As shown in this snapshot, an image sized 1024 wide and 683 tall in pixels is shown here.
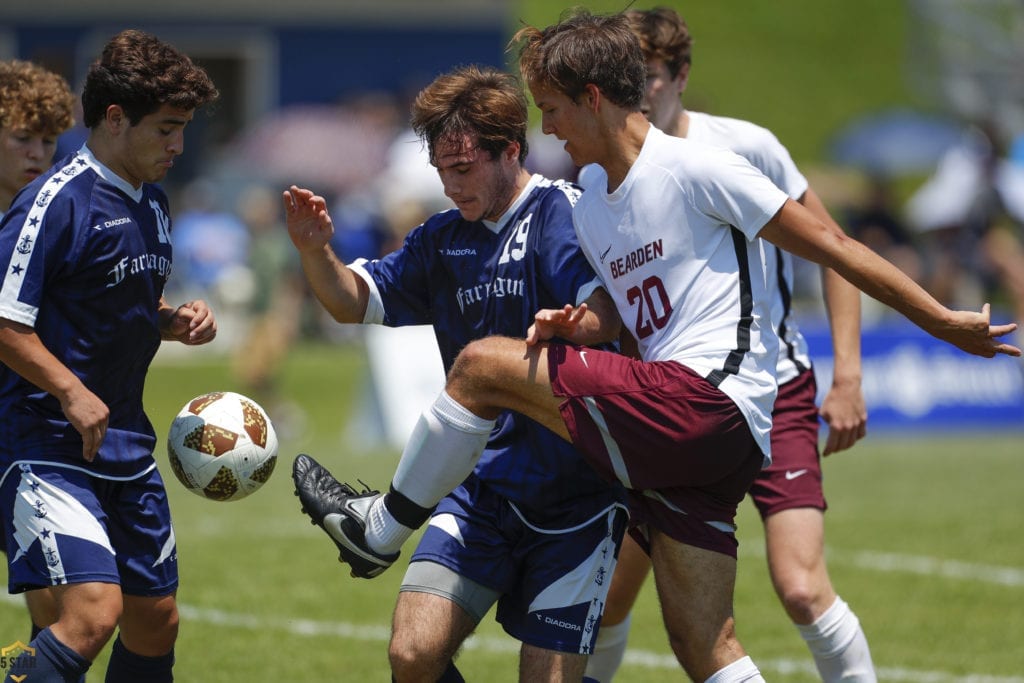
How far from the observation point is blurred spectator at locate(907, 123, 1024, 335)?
16.4 m

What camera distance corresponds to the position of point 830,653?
5320 millimetres

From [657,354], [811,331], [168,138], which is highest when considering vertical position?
[168,138]

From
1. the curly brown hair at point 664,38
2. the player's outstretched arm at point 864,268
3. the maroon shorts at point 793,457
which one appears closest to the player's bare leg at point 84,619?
the player's outstretched arm at point 864,268

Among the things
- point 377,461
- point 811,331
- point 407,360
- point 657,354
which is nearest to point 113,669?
point 657,354

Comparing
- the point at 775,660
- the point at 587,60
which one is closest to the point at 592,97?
the point at 587,60

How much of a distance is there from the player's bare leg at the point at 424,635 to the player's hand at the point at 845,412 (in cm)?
175

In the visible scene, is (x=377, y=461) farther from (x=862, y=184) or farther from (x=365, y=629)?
(x=862, y=184)

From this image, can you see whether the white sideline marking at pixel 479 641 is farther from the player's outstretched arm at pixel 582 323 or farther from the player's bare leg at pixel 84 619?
the player's bare leg at pixel 84 619

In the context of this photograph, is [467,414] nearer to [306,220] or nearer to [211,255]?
[306,220]

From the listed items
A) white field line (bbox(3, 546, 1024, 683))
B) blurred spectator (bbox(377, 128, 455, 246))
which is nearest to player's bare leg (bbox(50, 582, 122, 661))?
white field line (bbox(3, 546, 1024, 683))

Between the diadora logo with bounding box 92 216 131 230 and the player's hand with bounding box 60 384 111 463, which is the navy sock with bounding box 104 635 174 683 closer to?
the player's hand with bounding box 60 384 111 463

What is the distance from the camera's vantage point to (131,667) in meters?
4.91

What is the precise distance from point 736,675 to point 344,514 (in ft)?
4.36

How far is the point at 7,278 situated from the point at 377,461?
774 cm
